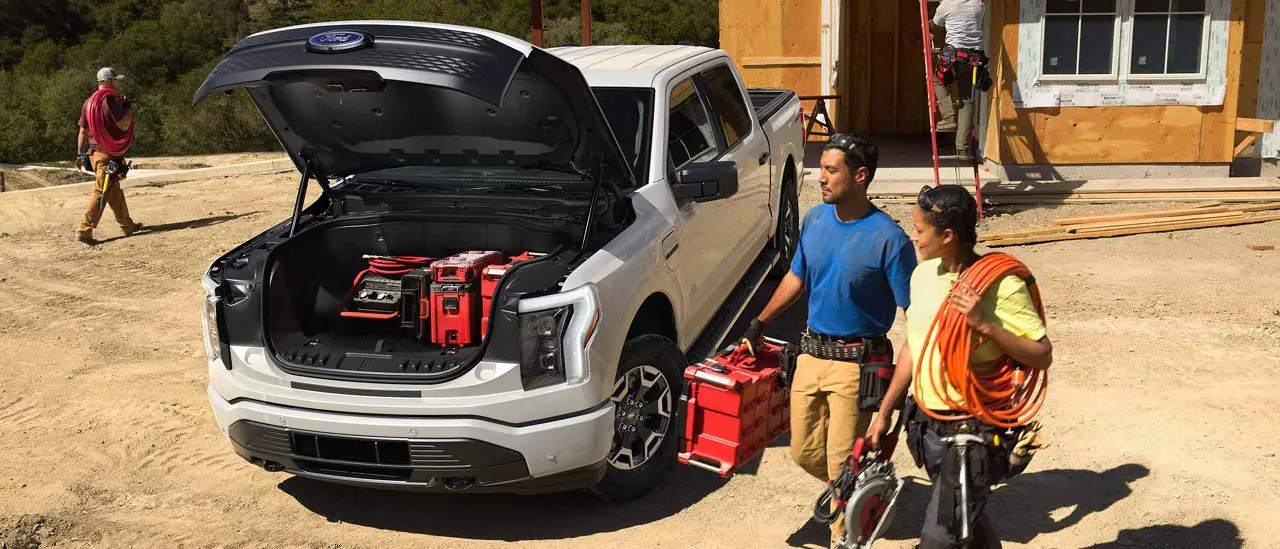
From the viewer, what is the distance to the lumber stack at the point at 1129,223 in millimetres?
10547

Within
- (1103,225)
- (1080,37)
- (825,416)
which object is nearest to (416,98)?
(825,416)

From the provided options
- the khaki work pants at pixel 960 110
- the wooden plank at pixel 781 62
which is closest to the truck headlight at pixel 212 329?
the khaki work pants at pixel 960 110

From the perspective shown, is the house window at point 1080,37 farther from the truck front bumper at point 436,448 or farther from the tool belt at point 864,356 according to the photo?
the truck front bumper at point 436,448

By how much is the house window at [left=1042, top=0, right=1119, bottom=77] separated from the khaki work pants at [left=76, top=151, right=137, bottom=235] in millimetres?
9767

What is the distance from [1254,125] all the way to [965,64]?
3.00 m

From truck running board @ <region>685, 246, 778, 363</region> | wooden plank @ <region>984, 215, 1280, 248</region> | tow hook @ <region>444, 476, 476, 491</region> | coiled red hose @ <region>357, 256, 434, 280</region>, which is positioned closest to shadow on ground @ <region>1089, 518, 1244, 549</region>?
truck running board @ <region>685, 246, 778, 363</region>

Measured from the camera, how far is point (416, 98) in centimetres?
546

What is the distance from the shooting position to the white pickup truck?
4.78 metres

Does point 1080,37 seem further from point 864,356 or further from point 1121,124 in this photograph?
point 864,356

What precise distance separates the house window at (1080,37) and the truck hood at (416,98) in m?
8.15

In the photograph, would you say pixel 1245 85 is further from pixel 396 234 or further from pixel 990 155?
→ pixel 396 234

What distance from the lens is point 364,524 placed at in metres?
5.45

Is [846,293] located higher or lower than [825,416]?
higher

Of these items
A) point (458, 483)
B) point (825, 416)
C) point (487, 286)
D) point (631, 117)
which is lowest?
point (458, 483)
